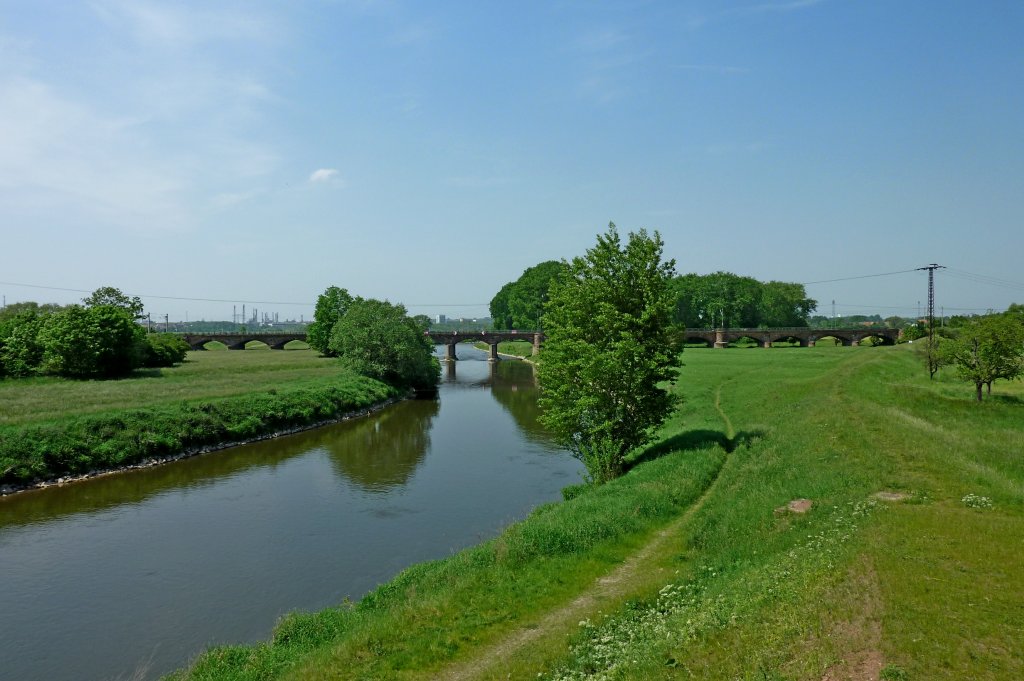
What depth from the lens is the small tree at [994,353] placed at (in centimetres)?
4812

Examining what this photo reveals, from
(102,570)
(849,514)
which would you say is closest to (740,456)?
(849,514)

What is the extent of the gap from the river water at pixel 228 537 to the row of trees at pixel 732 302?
11713cm

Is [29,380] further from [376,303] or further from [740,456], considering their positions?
[740,456]

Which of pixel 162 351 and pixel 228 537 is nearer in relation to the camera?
pixel 228 537

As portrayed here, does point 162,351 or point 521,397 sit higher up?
point 162,351

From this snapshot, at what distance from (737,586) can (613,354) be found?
15293mm

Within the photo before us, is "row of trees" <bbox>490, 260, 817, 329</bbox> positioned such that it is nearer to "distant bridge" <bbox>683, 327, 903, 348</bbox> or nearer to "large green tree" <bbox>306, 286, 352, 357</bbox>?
"distant bridge" <bbox>683, 327, 903, 348</bbox>

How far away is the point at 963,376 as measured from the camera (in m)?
49.9

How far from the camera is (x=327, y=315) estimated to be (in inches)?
4695

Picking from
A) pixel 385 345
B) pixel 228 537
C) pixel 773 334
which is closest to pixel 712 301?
pixel 773 334

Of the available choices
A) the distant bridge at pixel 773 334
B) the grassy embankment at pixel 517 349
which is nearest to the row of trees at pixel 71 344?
the grassy embankment at pixel 517 349

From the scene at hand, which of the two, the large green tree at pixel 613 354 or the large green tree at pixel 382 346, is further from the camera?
the large green tree at pixel 382 346

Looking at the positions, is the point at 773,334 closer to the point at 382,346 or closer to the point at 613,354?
the point at 382,346

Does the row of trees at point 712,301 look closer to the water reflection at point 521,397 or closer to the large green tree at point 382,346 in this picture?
the water reflection at point 521,397
